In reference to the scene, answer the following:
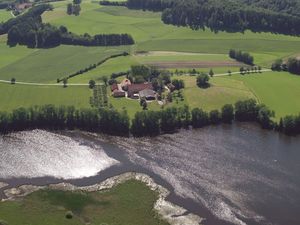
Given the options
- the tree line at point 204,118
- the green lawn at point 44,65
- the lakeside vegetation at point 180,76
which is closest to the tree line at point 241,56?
the lakeside vegetation at point 180,76

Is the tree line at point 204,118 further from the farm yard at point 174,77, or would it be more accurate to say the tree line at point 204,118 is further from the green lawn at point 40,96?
the green lawn at point 40,96

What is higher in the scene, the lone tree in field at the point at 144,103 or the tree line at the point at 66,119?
the lone tree in field at the point at 144,103

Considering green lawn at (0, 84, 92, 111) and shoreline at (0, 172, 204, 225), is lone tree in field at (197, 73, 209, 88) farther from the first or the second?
shoreline at (0, 172, 204, 225)

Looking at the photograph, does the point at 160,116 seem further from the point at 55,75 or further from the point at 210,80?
the point at 55,75

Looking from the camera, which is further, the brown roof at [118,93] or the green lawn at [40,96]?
the brown roof at [118,93]

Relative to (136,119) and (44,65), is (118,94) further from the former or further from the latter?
(44,65)

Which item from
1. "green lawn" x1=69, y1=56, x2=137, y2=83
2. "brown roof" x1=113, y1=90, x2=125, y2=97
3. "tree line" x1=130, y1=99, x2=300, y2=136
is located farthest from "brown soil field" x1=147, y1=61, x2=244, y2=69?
"tree line" x1=130, y1=99, x2=300, y2=136
